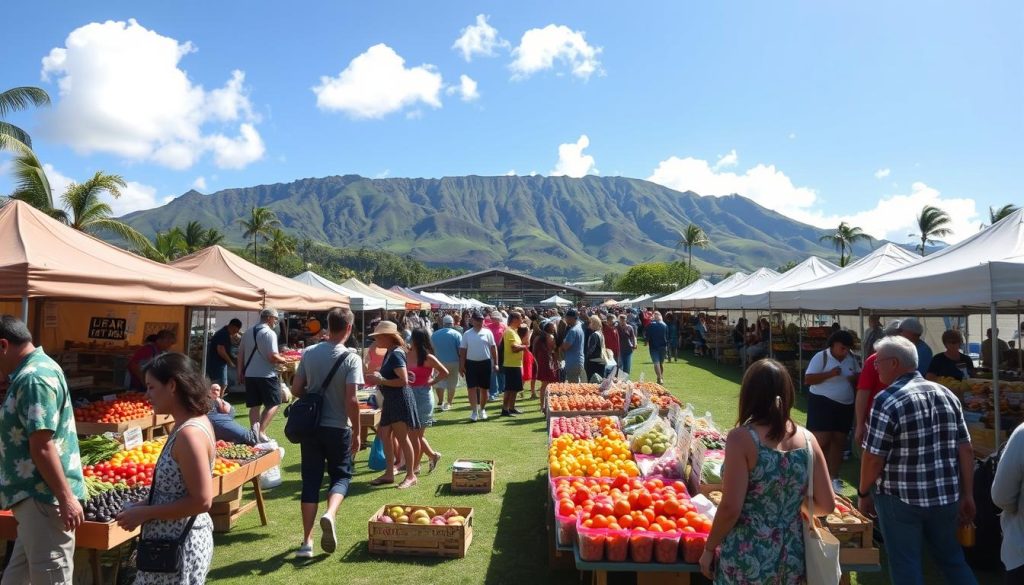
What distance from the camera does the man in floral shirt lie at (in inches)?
109

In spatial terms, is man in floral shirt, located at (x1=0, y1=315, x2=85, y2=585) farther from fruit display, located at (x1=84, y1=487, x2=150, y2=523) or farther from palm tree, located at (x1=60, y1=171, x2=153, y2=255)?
palm tree, located at (x1=60, y1=171, x2=153, y2=255)

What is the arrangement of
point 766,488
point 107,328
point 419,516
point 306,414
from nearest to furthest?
point 766,488 → point 306,414 → point 419,516 → point 107,328

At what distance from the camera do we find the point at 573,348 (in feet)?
34.7

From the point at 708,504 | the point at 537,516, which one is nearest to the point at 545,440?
the point at 537,516

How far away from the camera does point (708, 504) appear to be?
144 inches

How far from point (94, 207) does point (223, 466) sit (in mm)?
23685

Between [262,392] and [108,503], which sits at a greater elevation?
[262,392]

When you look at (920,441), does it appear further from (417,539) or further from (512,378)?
(512,378)

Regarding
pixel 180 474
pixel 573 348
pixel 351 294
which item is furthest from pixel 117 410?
pixel 351 294

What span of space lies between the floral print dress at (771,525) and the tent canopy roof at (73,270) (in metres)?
5.14

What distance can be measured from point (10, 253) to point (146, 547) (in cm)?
370

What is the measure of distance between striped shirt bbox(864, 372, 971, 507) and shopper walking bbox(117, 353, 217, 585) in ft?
10.7

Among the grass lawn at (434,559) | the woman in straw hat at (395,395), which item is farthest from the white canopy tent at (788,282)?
the woman in straw hat at (395,395)

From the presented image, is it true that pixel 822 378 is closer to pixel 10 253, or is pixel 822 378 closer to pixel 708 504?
pixel 708 504
